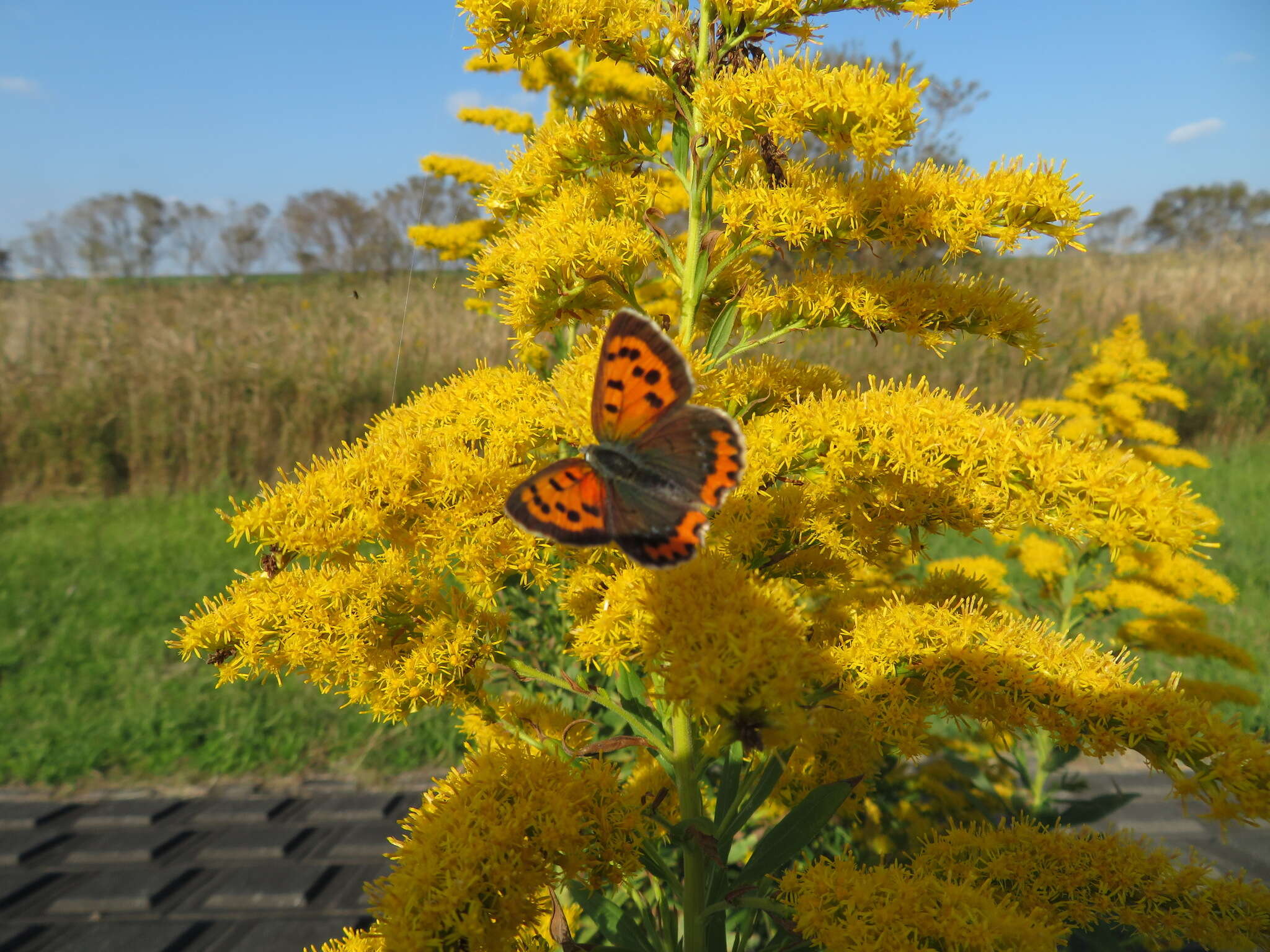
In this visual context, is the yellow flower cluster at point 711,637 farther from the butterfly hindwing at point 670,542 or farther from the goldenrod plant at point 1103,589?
the goldenrod plant at point 1103,589

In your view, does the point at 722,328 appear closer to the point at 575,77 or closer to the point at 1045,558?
the point at 1045,558

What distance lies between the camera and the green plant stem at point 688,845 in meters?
1.53

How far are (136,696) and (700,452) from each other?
5.24 meters

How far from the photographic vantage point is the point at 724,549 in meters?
1.50

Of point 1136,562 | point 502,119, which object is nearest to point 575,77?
point 502,119

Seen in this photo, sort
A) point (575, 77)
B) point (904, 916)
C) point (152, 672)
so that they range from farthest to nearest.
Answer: point (152, 672)
point (575, 77)
point (904, 916)

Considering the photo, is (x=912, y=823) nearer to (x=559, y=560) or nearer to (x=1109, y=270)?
(x=559, y=560)

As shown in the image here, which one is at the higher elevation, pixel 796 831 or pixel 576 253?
pixel 576 253

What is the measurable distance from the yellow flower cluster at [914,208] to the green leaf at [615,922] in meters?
1.60

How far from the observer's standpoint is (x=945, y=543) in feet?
22.5

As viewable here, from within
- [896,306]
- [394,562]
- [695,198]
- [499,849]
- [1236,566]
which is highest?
[695,198]

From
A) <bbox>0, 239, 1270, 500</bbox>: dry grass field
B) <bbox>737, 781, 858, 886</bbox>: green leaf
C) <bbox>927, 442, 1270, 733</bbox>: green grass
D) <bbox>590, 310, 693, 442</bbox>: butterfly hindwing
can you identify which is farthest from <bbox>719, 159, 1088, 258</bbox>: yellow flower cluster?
<bbox>0, 239, 1270, 500</bbox>: dry grass field

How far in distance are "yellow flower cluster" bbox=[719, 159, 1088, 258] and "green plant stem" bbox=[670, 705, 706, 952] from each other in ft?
3.70

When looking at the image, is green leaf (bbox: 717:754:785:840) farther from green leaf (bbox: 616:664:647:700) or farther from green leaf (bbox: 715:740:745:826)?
green leaf (bbox: 616:664:647:700)
